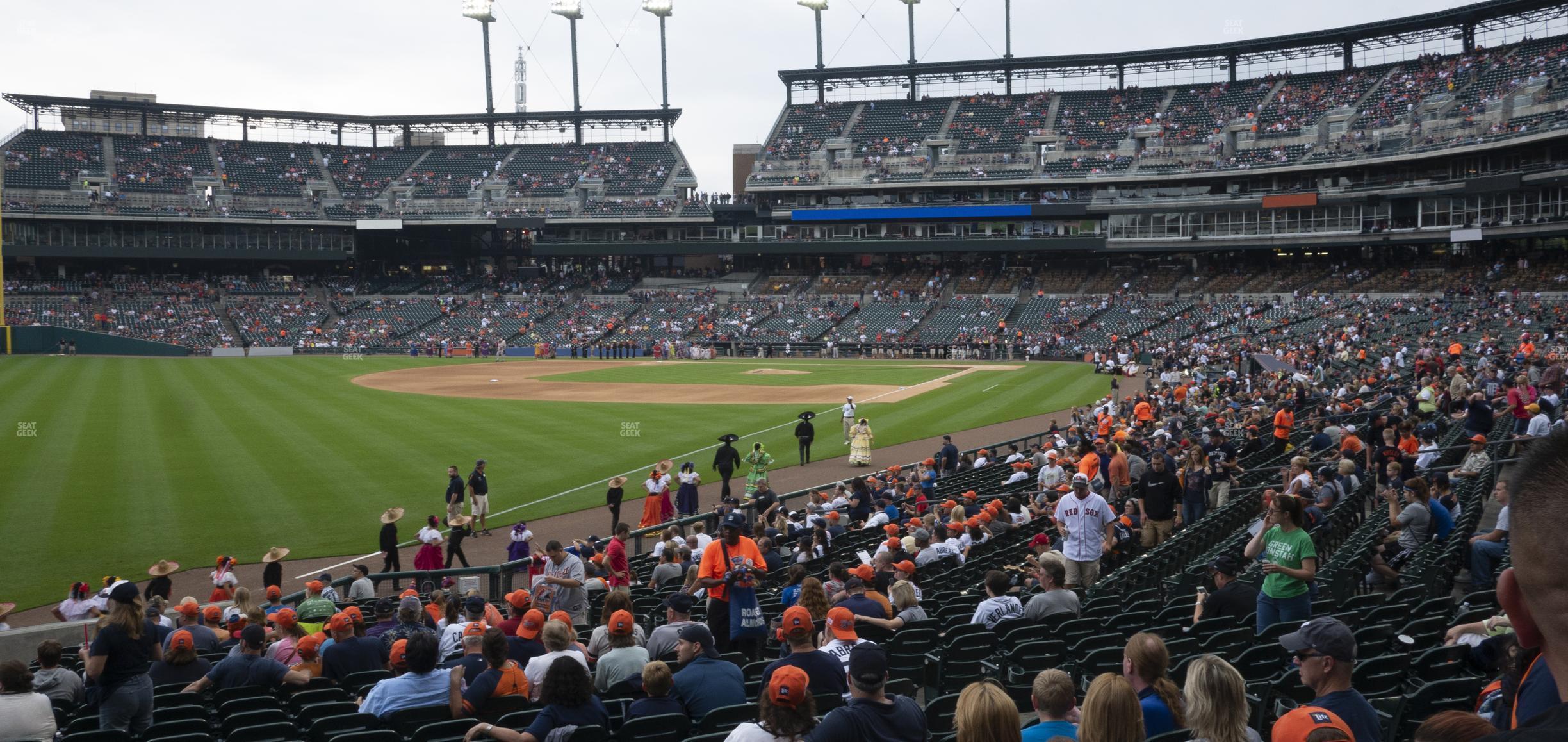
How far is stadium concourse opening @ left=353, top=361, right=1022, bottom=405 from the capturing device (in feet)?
146

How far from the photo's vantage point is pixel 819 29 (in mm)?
87688

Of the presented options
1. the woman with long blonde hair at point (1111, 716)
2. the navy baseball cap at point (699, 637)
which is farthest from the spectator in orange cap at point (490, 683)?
the woman with long blonde hair at point (1111, 716)

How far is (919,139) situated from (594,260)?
29432 millimetres

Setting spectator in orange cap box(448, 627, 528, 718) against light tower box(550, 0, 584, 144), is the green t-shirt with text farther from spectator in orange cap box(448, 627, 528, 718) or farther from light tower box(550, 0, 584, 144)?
light tower box(550, 0, 584, 144)

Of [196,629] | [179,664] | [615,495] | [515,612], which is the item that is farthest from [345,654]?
[615,495]

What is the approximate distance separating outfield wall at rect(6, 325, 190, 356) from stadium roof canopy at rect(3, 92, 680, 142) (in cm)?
2505

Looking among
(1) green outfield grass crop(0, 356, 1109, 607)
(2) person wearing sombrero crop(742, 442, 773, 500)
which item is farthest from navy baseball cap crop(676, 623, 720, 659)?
(2) person wearing sombrero crop(742, 442, 773, 500)

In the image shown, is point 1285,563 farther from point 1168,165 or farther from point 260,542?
point 1168,165

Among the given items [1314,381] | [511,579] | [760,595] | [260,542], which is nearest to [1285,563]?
[760,595]

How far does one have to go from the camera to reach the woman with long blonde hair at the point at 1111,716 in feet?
14.8

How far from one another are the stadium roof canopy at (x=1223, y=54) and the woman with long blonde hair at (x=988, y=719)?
71.4m

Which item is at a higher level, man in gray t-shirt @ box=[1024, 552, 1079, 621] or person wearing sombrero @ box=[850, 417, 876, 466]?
man in gray t-shirt @ box=[1024, 552, 1079, 621]

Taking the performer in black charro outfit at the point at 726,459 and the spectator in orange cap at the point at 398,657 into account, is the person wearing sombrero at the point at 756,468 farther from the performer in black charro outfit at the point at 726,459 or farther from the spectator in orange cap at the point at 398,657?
the spectator in orange cap at the point at 398,657

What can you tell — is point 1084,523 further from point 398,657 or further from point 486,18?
point 486,18
